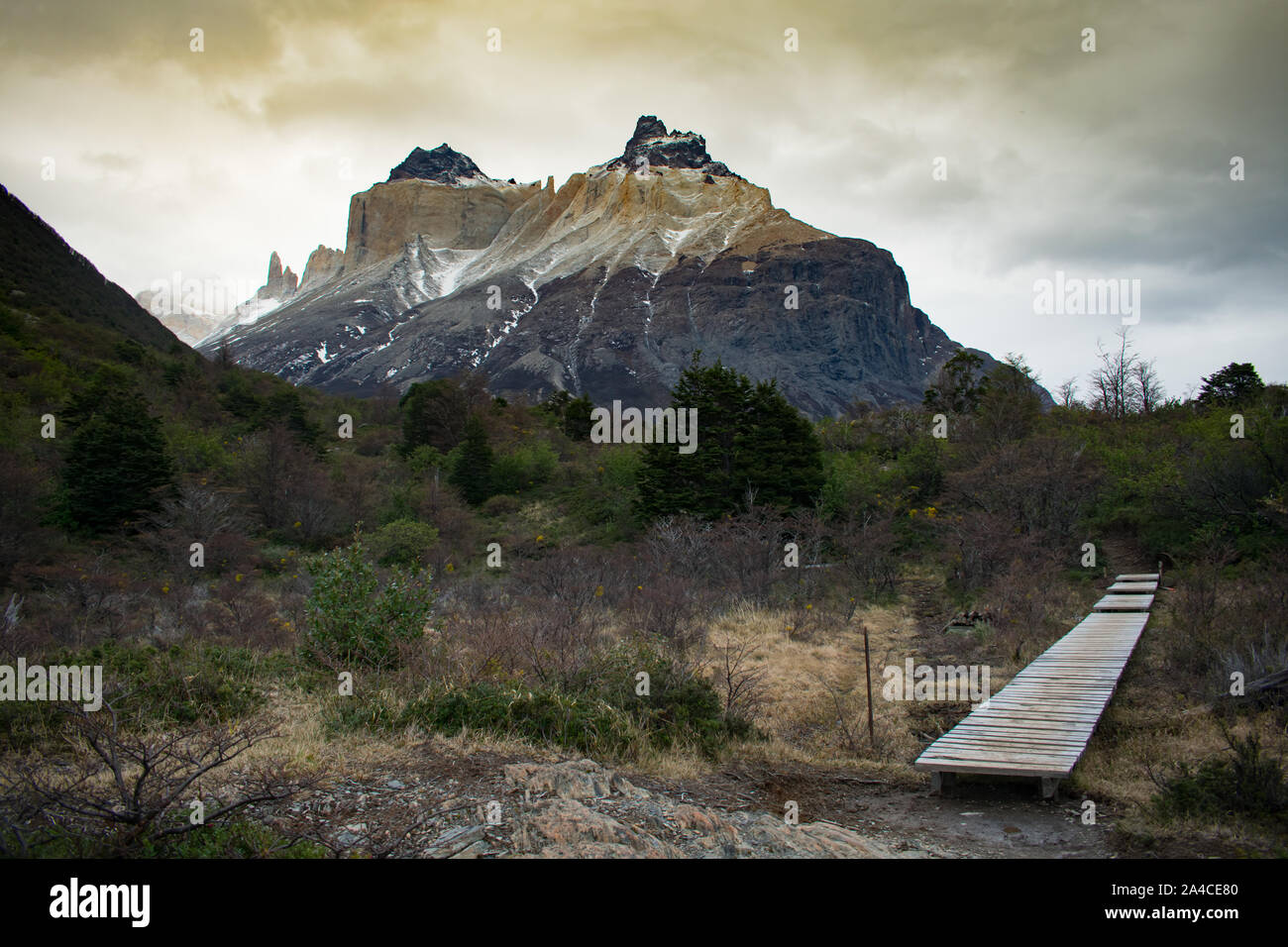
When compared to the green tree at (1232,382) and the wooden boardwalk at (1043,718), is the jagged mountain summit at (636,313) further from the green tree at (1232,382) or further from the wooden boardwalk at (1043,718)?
the wooden boardwalk at (1043,718)

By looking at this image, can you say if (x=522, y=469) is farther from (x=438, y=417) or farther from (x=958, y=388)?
(x=958, y=388)

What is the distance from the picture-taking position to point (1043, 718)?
7586 millimetres

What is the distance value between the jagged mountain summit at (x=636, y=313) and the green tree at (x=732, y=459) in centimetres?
8253

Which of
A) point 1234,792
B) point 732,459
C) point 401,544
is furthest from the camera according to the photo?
point 732,459

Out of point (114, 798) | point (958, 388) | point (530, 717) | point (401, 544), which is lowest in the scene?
point (530, 717)

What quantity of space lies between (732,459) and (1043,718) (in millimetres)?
19619

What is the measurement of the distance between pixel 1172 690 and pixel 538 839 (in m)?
8.14

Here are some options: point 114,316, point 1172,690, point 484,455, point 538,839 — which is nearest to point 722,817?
point 538,839

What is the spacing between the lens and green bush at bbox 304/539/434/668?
883 centimetres

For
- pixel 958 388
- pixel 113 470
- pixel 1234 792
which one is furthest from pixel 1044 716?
pixel 958 388

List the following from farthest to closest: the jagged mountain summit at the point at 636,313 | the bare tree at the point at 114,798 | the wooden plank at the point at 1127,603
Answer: the jagged mountain summit at the point at 636,313, the wooden plank at the point at 1127,603, the bare tree at the point at 114,798

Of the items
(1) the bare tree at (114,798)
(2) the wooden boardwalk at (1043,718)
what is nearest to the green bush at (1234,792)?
(2) the wooden boardwalk at (1043,718)

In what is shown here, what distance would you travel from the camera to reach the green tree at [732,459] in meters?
25.7

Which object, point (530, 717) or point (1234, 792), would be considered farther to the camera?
point (530, 717)
